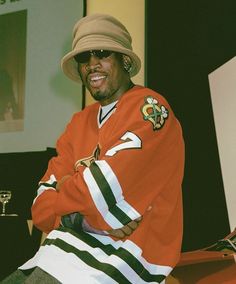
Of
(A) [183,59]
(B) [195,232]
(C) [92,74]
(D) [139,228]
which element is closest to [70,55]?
(C) [92,74]

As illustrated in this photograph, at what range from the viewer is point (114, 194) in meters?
1.09

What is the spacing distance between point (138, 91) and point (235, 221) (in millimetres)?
782

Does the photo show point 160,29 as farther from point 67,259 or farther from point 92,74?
point 67,259

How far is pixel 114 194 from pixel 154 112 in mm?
245

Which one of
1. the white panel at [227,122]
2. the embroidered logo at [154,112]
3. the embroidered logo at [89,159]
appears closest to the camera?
the embroidered logo at [154,112]

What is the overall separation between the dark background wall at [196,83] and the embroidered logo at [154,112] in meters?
0.79

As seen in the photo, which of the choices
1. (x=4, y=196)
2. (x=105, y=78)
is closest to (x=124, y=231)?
(x=105, y=78)

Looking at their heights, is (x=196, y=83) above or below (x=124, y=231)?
above

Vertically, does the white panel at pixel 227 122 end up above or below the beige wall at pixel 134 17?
below

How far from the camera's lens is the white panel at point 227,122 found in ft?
5.99

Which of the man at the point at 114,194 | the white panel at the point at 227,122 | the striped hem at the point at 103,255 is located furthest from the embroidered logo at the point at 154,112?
Result: the white panel at the point at 227,122

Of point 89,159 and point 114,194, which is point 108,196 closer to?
point 114,194

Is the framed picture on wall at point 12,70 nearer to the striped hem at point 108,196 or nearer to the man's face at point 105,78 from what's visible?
the man's face at point 105,78

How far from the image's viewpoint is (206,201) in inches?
76.1
